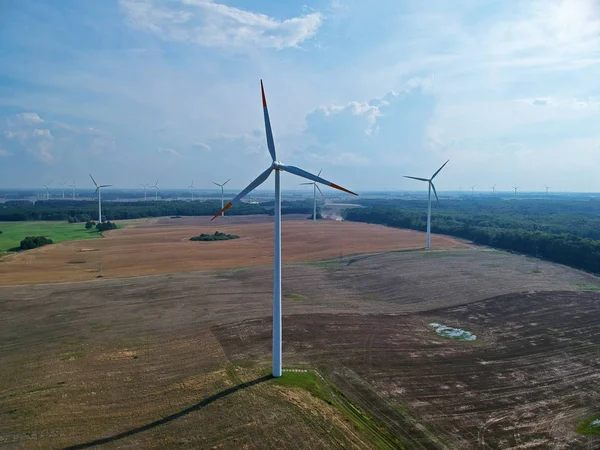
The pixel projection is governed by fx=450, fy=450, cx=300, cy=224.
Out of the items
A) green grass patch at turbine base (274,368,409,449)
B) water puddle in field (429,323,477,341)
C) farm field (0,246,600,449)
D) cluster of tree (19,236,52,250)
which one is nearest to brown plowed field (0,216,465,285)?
cluster of tree (19,236,52,250)

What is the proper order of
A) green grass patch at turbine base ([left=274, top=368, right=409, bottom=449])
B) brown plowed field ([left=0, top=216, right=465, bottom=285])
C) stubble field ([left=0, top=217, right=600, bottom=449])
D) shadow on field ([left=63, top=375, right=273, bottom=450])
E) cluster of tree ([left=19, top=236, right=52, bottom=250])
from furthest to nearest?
cluster of tree ([left=19, top=236, right=52, bottom=250]), brown plowed field ([left=0, top=216, right=465, bottom=285]), stubble field ([left=0, top=217, right=600, bottom=449]), green grass patch at turbine base ([left=274, top=368, right=409, bottom=449]), shadow on field ([left=63, top=375, right=273, bottom=450])

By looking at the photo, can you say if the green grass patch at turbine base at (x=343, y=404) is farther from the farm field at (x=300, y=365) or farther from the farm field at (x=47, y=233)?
the farm field at (x=47, y=233)

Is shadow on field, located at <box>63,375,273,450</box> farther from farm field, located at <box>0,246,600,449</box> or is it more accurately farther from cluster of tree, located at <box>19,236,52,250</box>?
cluster of tree, located at <box>19,236,52,250</box>

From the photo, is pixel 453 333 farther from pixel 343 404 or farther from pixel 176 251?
pixel 176 251

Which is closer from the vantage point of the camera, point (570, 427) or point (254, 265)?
point (570, 427)

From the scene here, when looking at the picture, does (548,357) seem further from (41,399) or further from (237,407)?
(41,399)

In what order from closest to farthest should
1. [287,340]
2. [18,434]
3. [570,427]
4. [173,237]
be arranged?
1. [18,434]
2. [570,427]
3. [287,340]
4. [173,237]

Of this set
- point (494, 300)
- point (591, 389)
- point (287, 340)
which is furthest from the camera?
point (494, 300)

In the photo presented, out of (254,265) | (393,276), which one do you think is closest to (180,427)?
(393,276)
